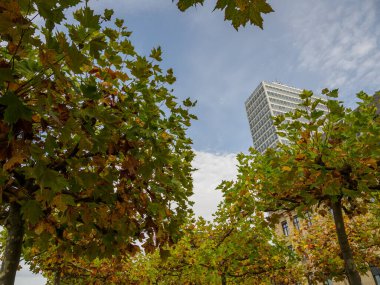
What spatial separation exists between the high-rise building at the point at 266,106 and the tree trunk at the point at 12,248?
139 meters

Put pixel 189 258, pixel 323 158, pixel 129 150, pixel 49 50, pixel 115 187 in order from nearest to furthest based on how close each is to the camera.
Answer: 1. pixel 49 50
2. pixel 129 150
3. pixel 115 187
4. pixel 323 158
5. pixel 189 258

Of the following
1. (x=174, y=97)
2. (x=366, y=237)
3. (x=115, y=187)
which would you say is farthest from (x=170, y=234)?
(x=366, y=237)

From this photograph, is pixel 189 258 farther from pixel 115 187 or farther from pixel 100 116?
pixel 100 116

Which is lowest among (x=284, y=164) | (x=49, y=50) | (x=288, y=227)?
(x=49, y=50)

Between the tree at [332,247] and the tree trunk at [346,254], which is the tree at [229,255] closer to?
the tree at [332,247]

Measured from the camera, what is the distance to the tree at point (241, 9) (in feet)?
7.12

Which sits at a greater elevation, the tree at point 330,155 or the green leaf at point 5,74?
the tree at point 330,155

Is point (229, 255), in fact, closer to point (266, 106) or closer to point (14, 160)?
point (14, 160)

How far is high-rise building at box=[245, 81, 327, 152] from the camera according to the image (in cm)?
14475

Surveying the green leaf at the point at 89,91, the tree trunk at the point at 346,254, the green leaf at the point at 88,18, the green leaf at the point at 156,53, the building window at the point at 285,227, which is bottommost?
the tree trunk at the point at 346,254

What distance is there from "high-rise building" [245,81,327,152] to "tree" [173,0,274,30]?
140626mm

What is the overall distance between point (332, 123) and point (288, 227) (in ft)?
132

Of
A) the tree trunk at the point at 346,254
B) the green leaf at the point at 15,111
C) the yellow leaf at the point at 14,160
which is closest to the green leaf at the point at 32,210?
the yellow leaf at the point at 14,160

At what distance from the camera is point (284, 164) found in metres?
5.39
